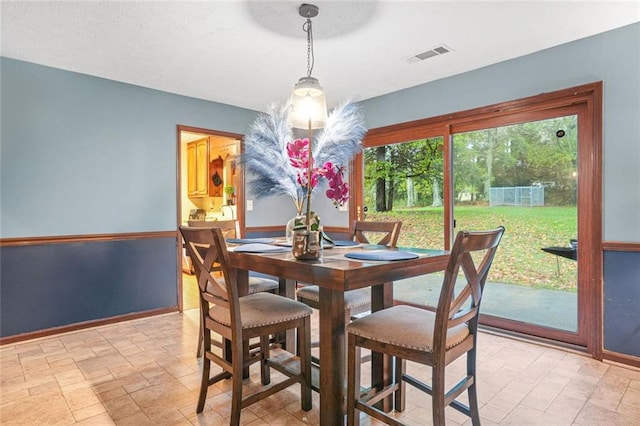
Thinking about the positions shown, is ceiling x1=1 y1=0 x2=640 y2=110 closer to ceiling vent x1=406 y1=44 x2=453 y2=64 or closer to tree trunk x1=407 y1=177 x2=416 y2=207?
ceiling vent x1=406 y1=44 x2=453 y2=64

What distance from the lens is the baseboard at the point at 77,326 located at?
9.90 ft

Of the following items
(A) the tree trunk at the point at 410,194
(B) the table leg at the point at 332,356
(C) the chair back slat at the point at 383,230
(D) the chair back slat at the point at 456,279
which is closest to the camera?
(D) the chair back slat at the point at 456,279

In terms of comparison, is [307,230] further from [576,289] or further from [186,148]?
[186,148]

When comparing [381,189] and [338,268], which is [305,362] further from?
[381,189]

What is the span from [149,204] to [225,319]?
243cm

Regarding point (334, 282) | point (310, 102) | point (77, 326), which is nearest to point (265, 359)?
point (334, 282)

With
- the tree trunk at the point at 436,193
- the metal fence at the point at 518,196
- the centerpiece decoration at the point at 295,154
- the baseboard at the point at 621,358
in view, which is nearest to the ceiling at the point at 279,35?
the centerpiece decoration at the point at 295,154

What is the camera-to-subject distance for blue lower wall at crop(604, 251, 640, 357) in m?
2.48

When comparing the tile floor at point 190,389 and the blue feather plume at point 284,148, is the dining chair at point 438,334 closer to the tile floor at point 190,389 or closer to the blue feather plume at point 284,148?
the tile floor at point 190,389

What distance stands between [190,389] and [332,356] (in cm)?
118

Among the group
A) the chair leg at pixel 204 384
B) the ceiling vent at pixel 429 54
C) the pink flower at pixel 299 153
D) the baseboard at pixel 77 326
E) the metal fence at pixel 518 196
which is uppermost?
the ceiling vent at pixel 429 54

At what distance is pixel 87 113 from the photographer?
133 inches

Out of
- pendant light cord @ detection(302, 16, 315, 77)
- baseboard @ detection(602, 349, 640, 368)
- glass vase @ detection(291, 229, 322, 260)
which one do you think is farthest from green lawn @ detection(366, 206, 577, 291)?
glass vase @ detection(291, 229, 322, 260)

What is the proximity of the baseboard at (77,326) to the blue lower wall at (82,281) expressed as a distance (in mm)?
31
